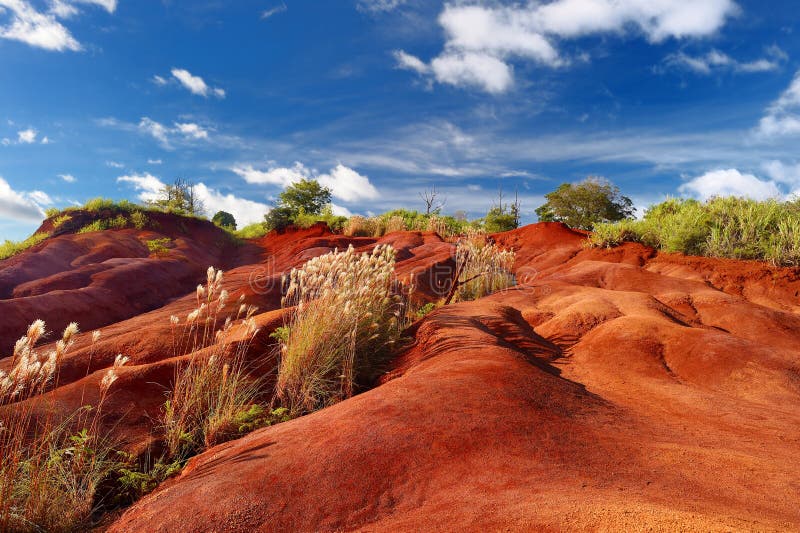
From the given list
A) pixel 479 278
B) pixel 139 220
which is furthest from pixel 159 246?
pixel 479 278

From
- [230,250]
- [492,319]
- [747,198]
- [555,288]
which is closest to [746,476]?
[492,319]

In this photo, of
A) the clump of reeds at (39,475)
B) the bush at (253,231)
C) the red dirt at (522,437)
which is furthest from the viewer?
the bush at (253,231)

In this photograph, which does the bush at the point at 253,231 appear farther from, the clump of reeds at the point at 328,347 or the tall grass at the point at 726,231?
the clump of reeds at the point at 328,347

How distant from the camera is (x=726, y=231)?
13.2 m

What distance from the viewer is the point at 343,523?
7.84 ft

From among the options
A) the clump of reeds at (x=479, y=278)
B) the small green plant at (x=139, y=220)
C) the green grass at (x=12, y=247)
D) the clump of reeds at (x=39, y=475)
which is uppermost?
the small green plant at (x=139, y=220)

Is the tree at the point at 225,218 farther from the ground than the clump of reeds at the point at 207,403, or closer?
farther from the ground

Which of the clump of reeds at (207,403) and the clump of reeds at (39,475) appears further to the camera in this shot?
the clump of reeds at (207,403)

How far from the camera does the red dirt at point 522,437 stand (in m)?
2.19

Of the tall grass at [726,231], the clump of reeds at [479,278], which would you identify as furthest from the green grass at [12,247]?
the tall grass at [726,231]

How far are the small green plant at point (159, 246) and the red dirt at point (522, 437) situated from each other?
52.1 feet

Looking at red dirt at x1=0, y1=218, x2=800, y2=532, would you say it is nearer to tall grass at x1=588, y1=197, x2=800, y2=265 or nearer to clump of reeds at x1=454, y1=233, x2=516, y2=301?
clump of reeds at x1=454, y1=233, x2=516, y2=301

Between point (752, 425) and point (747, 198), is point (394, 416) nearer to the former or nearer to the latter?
point (752, 425)

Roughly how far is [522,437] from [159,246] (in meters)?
22.1
